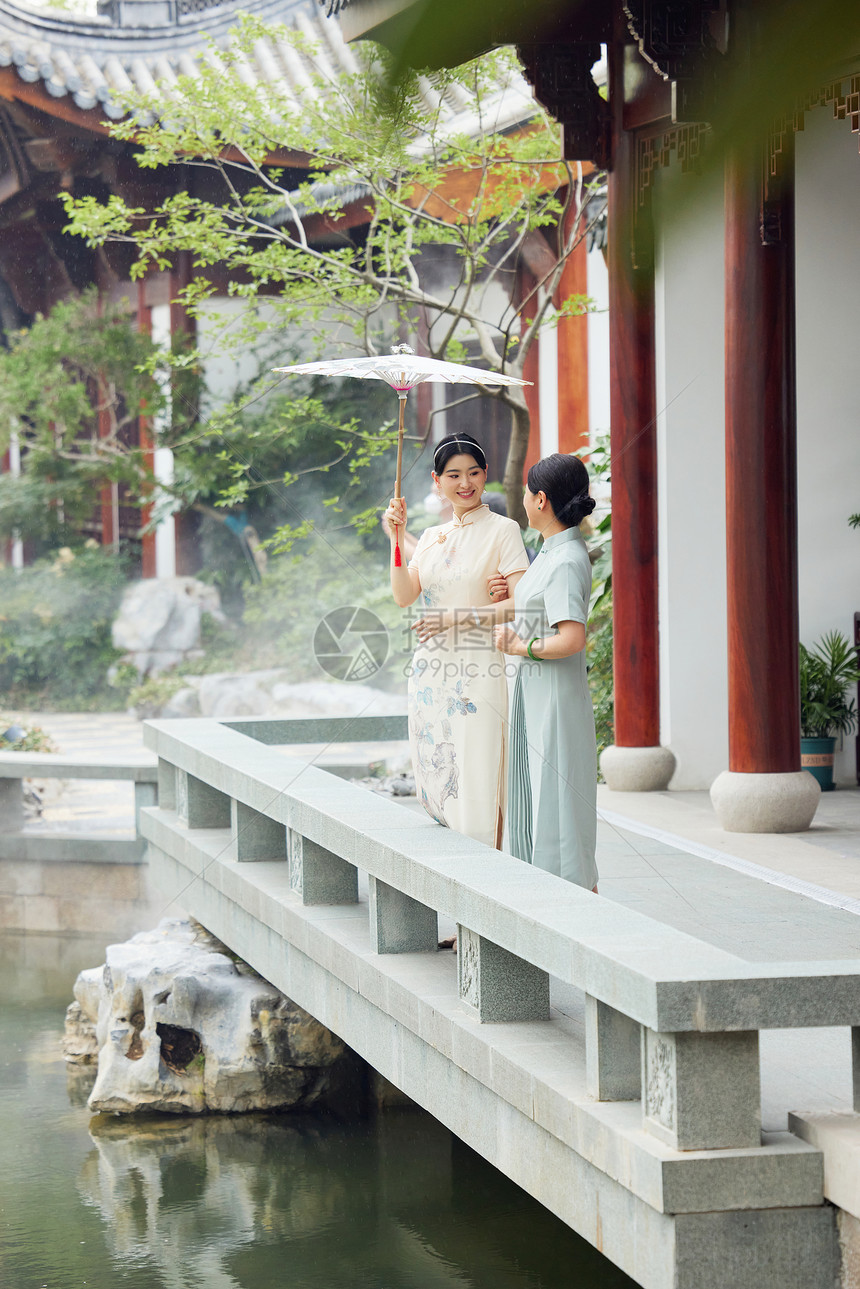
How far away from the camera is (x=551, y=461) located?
334cm

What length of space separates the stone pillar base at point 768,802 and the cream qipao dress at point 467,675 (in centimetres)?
176

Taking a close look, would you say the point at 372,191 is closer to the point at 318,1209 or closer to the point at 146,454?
the point at 318,1209

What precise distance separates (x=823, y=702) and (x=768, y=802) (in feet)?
4.65

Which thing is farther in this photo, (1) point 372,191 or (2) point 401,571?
(1) point 372,191

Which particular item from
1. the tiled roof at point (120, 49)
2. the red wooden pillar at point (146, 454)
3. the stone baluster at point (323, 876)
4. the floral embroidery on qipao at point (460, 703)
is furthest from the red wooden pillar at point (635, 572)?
the red wooden pillar at point (146, 454)

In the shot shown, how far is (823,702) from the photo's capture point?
6375 millimetres

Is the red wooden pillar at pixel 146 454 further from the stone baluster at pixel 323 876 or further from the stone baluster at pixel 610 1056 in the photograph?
the stone baluster at pixel 610 1056

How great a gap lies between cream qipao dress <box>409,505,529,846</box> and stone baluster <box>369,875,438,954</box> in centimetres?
25

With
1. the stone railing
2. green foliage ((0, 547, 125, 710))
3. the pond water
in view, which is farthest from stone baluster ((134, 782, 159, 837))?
green foliage ((0, 547, 125, 710))

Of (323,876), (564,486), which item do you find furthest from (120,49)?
(564,486)

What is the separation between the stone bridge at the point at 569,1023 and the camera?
2.16 meters

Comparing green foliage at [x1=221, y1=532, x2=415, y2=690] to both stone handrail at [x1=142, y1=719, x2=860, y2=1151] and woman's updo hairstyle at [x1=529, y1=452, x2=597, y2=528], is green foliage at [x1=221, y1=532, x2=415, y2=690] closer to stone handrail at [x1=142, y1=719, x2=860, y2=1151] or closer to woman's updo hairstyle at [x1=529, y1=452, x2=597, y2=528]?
stone handrail at [x1=142, y1=719, x2=860, y2=1151]

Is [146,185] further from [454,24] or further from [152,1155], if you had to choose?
[454,24]

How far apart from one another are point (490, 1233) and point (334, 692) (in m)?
9.64
